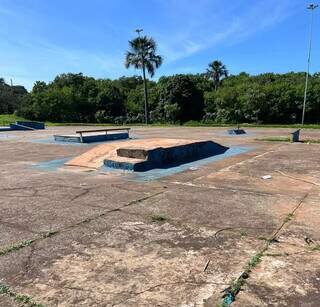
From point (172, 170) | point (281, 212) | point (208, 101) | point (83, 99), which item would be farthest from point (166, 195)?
point (83, 99)

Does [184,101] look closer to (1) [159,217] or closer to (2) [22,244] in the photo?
(1) [159,217]

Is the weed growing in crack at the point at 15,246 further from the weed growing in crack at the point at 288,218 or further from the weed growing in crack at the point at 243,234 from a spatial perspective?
the weed growing in crack at the point at 288,218

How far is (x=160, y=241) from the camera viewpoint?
172 inches

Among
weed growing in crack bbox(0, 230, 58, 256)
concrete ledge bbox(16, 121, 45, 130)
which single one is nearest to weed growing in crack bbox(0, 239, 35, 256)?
weed growing in crack bbox(0, 230, 58, 256)

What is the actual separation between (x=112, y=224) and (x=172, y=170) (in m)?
4.44

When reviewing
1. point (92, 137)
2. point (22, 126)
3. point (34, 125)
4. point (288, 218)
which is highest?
point (288, 218)

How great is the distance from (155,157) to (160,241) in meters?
5.54

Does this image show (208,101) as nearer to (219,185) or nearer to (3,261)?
(219,185)

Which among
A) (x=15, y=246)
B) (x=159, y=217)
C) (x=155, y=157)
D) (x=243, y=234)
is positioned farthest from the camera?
(x=155, y=157)

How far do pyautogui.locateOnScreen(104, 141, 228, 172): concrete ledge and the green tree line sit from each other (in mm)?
28726

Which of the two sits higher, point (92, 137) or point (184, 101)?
point (184, 101)

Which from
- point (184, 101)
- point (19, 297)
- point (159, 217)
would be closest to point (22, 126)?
point (184, 101)

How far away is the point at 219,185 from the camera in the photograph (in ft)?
24.3

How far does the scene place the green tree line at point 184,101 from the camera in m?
38.3
